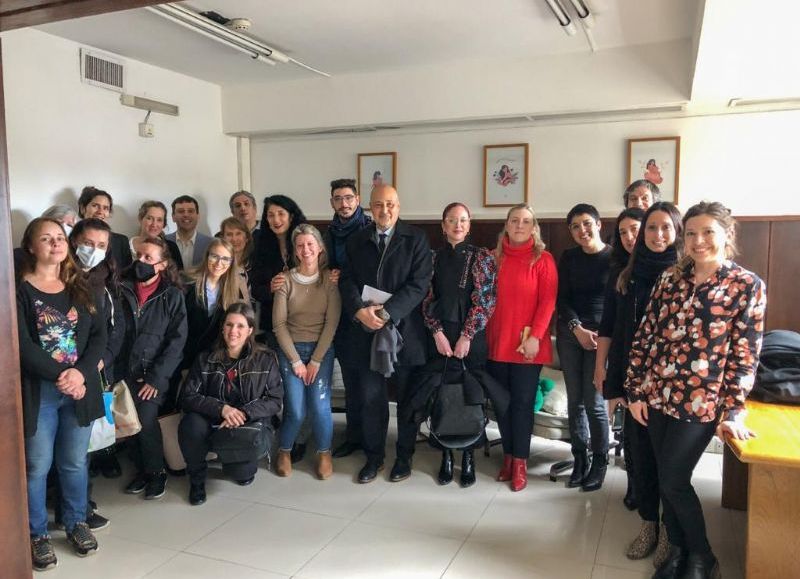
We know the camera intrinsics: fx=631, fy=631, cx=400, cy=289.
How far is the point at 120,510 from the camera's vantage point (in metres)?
3.08

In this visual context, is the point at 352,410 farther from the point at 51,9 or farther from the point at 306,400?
the point at 51,9

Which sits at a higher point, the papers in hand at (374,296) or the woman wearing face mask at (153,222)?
the woman wearing face mask at (153,222)

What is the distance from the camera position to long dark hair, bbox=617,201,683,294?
242 cm

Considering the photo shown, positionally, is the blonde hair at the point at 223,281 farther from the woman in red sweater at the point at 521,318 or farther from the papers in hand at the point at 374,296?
the woman in red sweater at the point at 521,318

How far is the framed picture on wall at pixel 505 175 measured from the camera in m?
4.74

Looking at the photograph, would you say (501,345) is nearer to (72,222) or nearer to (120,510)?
(120,510)

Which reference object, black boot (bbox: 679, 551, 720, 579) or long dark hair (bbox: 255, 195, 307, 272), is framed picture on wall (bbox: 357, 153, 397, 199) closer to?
long dark hair (bbox: 255, 195, 307, 272)

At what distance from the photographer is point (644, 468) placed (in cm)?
250

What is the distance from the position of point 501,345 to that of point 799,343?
1.32 metres

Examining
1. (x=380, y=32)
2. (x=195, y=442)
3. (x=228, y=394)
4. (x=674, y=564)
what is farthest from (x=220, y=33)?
(x=674, y=564)

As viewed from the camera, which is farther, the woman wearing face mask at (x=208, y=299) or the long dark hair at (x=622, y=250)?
the woman wearing face mask at (x=208, y=299)

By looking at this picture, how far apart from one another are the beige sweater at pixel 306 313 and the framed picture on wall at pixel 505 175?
1.87 metres

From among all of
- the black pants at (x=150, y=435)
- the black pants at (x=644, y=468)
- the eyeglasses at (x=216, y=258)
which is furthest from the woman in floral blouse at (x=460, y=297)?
the black pants at (x=150, y=435)

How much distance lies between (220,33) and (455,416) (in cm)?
257
